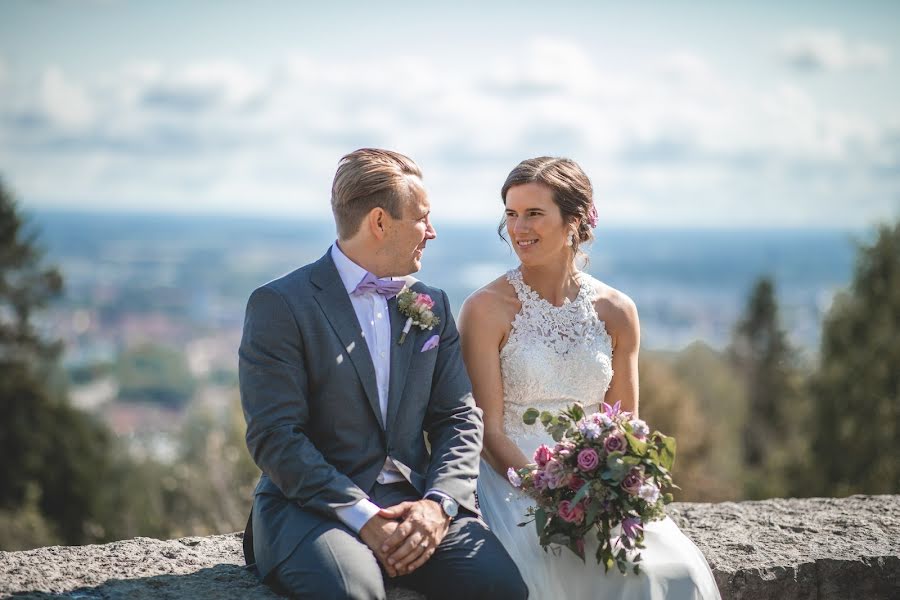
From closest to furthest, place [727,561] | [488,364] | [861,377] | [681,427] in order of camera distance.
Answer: [727,561]
[488,364]
[861,377]
[681,427]

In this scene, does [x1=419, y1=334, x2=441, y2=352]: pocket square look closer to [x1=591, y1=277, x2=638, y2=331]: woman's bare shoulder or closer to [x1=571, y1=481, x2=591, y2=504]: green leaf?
[x1=571, y1=481, x2=591, y2=504]: green leaf

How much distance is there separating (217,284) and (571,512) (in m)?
94.4

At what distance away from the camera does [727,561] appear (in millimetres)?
4445

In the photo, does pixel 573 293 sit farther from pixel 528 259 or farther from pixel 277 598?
pixel 277 598

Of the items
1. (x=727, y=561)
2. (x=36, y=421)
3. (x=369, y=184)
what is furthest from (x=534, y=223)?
(x=36, y=421)

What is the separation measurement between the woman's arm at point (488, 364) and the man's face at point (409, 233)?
815mm

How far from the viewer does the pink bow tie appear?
4.11 m

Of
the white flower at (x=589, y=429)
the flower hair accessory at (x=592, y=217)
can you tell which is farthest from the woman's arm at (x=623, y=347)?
the white flower at (x=589, y=429)

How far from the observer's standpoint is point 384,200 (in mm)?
4023

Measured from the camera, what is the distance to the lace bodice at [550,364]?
4.84 metres

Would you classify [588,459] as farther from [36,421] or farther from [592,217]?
[36,421]

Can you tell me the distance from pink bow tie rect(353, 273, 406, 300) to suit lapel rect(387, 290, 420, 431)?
0.07 metres

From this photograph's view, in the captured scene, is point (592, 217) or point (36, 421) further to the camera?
point (36, 421)

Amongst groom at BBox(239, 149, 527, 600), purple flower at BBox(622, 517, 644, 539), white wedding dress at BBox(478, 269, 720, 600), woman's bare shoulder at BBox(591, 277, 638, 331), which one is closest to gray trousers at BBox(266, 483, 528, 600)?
groom at BBox(239, 149, 527, 600)
